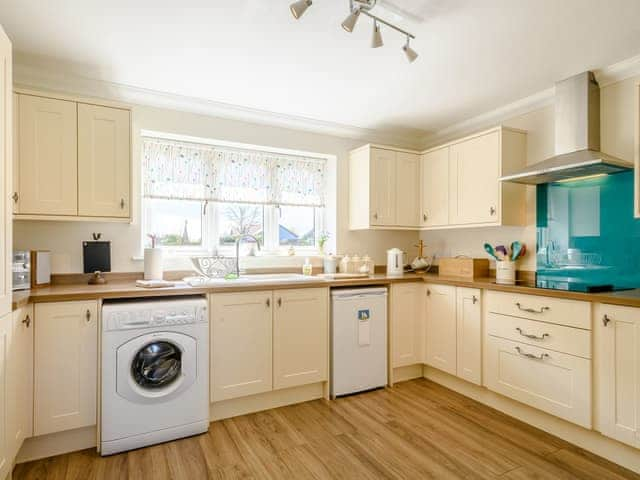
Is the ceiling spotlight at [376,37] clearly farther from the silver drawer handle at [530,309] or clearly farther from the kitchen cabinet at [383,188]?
the silver drawer handle at [530,309]

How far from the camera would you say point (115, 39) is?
217 centimetres

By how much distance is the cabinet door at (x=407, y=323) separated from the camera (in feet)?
10.8

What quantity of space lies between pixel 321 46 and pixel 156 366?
2.26 metres

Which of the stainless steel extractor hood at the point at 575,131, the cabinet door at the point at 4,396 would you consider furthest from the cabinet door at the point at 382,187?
the cabinet door at the point at 4,396

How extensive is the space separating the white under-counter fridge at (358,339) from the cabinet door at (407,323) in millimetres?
116

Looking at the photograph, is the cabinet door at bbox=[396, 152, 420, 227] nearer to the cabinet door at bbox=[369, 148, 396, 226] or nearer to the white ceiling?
the cabinet door at bbox=[369, 148, 396, 226]

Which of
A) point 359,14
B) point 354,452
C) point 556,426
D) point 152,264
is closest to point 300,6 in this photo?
point 359,14

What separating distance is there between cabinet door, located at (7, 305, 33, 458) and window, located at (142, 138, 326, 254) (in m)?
1.23

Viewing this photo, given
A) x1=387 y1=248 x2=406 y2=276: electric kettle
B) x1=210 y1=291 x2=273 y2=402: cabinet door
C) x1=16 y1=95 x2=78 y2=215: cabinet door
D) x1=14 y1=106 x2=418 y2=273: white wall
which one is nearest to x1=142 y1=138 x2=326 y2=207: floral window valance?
x1=14 y1=106 x2=418 y2=273: white wall

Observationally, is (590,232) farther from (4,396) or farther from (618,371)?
(4,396)

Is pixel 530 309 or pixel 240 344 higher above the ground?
pixel 530 309


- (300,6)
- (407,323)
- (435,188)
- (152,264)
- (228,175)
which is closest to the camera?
(300,6)

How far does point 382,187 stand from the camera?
145 inches

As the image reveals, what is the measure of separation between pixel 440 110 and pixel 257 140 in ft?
5.62
